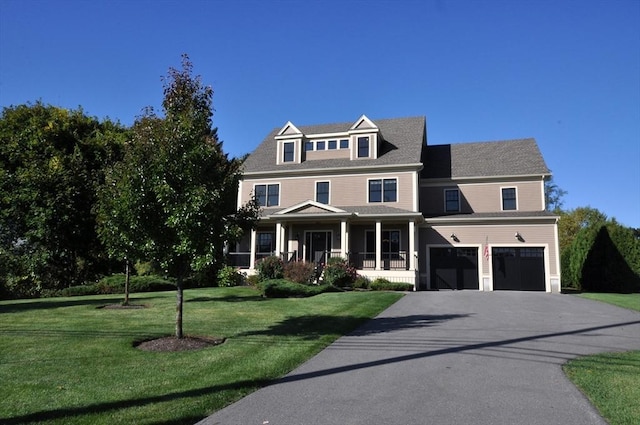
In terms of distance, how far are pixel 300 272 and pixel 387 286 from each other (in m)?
4.58

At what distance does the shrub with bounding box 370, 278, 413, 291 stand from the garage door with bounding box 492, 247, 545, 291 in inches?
234

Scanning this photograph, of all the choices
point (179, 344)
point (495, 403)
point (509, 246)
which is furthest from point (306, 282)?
point (495, 403)

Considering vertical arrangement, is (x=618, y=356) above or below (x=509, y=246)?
below

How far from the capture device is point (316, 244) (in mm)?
27344

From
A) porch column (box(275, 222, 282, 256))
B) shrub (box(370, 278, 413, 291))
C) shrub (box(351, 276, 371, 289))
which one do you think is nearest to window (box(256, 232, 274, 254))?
porch column (box(275, 222, 282, 256))

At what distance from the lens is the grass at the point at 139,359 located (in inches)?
198

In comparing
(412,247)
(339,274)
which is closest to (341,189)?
(412,247)

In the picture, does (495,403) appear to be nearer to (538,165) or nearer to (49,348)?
(49,348)

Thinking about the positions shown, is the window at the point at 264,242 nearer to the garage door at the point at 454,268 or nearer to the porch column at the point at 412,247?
the porch column at the point at 412,247

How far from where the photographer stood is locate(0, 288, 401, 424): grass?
5020mm

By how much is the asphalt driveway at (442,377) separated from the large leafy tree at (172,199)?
3141mm

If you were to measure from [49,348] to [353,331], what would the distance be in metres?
6.10

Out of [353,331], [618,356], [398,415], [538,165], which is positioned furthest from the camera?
[538,165]

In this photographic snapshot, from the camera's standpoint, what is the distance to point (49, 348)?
7922 mm
